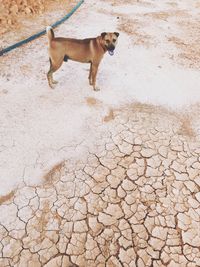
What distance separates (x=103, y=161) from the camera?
3188 mm

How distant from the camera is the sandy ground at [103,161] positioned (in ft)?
8.09

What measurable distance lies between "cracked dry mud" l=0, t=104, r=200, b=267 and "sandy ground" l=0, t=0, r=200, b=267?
0.03 ft

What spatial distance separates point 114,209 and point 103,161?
65cm

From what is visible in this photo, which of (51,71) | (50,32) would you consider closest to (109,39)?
(50,32)

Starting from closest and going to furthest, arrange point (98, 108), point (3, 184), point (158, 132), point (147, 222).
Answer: point (147, 222)
point (3, 184)
point (158, 132)
point (98, 108)

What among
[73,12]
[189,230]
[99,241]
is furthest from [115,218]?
[73,12]

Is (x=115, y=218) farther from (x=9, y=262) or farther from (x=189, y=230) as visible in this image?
(x=9, y=262)

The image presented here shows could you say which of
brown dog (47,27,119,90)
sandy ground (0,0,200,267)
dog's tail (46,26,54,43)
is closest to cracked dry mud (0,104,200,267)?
sandy ground (0,0,200,267)

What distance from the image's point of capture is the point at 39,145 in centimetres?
332

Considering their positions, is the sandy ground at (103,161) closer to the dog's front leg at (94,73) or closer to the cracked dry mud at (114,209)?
the cracked dry mud at (114,209)

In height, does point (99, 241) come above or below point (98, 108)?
below

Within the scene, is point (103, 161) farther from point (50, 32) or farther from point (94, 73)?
point (50, 32)

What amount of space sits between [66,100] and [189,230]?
2471 mm

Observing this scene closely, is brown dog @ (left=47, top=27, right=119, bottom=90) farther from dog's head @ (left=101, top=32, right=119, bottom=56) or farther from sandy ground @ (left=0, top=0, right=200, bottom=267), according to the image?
sandy ground @ (left=0, top=0, right=200, bottom=267)
